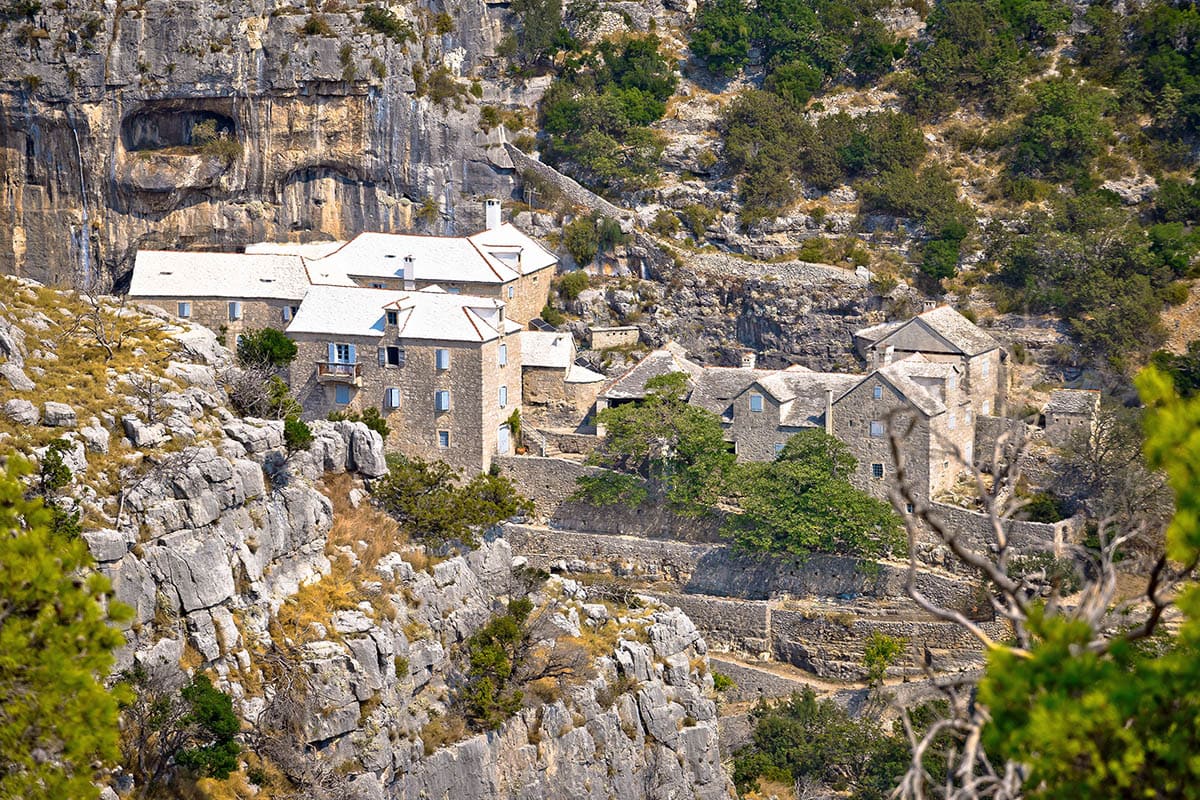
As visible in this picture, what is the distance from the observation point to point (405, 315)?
6259 centimetres

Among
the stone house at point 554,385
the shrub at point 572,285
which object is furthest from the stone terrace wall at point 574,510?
the shrub at point 572,285

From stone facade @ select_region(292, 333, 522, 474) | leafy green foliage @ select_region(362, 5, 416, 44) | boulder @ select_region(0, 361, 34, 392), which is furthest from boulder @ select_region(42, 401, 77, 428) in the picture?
leafy green foliage @ select_region(362, 5, 416, 44)

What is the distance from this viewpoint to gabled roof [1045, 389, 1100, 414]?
6353cm

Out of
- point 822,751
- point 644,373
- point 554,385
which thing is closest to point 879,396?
point 644,373

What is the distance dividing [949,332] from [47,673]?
152ft

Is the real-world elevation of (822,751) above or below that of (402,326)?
below

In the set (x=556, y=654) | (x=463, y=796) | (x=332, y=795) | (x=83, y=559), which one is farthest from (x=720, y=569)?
(x=83, y=559)

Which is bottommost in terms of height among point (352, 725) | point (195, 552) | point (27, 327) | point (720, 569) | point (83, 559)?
point (720, 569)

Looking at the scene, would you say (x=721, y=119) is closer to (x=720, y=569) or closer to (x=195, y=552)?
(x=720, y=569)

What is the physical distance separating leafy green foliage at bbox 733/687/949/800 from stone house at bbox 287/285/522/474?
13.5 meters

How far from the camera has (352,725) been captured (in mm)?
42000

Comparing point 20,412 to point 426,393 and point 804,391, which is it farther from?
point 804,391

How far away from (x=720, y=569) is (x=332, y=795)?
76.8ft

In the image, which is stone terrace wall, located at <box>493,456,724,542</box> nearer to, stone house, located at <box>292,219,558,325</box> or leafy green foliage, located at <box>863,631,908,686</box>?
leafy green foliage, located at <box>863,631,908,686</box>
